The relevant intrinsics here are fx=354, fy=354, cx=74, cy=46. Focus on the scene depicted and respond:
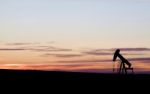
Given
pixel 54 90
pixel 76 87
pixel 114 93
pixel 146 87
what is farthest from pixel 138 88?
pixel 54 90

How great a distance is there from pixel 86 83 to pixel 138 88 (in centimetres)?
449

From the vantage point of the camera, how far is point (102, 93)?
2717 centimetres

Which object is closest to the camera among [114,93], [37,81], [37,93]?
[37,93]

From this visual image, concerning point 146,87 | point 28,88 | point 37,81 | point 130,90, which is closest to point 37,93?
point 28,88

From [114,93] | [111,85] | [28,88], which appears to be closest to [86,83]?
[111,85]

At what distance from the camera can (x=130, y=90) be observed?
29.2m

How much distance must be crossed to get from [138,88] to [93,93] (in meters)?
5.12

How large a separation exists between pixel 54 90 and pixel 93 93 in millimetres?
2999

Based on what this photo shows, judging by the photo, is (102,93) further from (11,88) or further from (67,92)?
(11,88)

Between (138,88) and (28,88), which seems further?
(138,88)

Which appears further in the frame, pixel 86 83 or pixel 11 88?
pixel 86 83

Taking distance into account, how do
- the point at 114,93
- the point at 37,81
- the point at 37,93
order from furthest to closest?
the point at 37,81
the point at 114,93
the point at 37,93

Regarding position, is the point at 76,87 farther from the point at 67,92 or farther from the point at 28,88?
the point at 28,88

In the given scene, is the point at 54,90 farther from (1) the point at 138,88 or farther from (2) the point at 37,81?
(1) the point at 138,88
